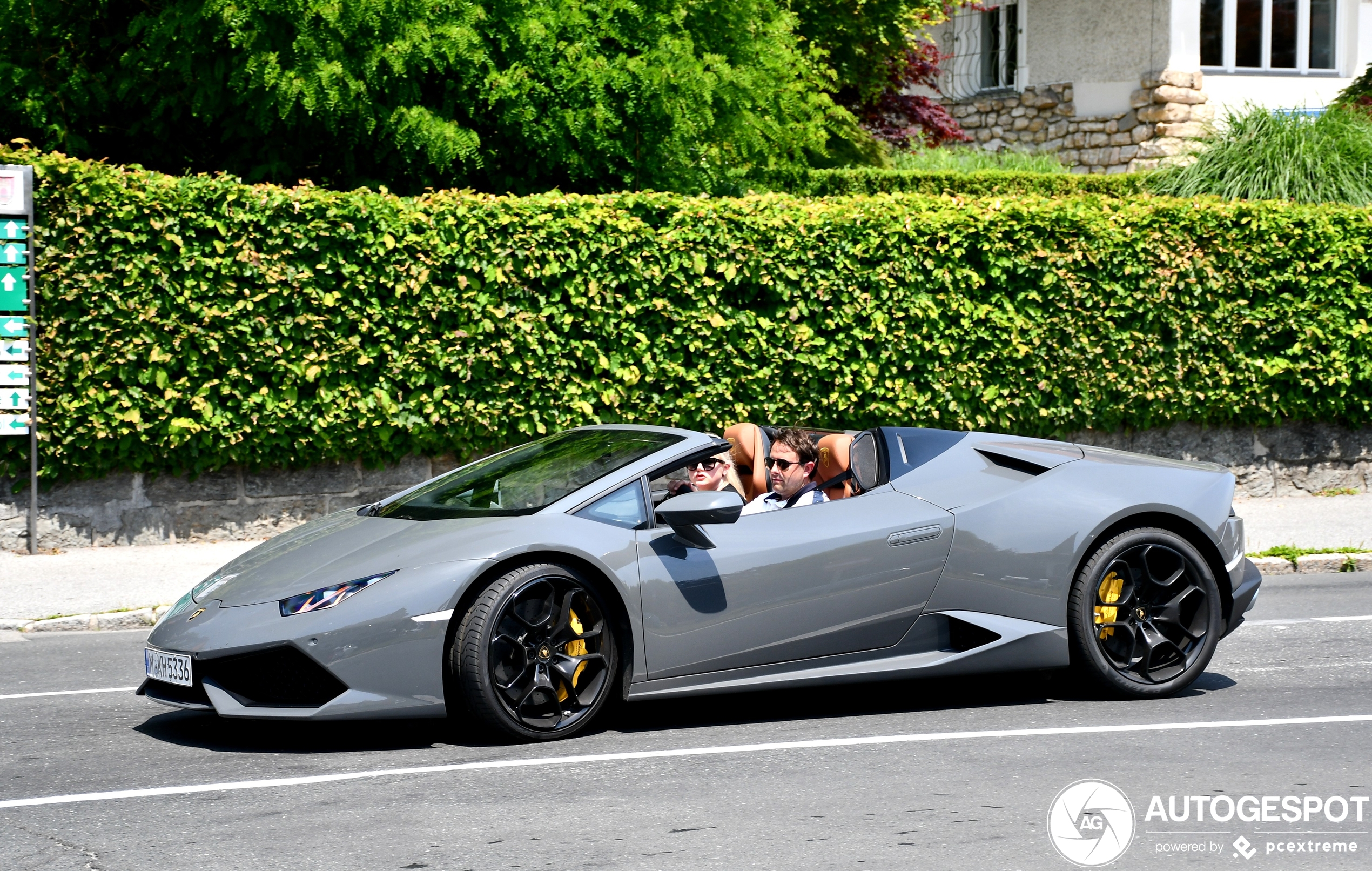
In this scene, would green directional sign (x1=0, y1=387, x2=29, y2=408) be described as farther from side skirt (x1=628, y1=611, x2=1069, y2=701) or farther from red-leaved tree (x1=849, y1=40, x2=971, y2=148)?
red-leaved tree (x1=849, y1=40, x2=971, y2=148)

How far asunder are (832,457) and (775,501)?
1.55ft

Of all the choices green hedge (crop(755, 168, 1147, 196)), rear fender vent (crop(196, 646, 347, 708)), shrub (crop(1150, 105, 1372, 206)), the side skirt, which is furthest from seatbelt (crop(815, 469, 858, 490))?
green hedge (crop(755, 168, 1147, 196))

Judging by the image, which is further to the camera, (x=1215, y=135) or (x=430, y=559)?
(x=1215, y=135)

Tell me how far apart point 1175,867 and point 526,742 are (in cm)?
249

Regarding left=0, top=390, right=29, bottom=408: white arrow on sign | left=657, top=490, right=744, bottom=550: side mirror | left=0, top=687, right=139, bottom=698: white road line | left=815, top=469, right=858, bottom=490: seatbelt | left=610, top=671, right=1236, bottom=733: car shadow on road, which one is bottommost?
left=0, top=687, right=139, bottom=698: white road line

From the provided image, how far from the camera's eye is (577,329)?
11438mm

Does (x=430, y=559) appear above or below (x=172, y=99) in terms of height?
below

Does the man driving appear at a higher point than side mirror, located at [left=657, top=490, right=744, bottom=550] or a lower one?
higher

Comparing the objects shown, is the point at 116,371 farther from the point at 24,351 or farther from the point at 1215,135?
the point at 1215,135

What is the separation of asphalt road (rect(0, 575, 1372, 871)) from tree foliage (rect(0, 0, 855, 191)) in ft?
21.4

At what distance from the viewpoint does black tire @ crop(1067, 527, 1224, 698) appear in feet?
20.4

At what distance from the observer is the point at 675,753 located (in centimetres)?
539

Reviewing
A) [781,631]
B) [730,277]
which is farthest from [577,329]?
[781,631]

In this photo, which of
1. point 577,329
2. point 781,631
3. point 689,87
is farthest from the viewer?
point 689,87
